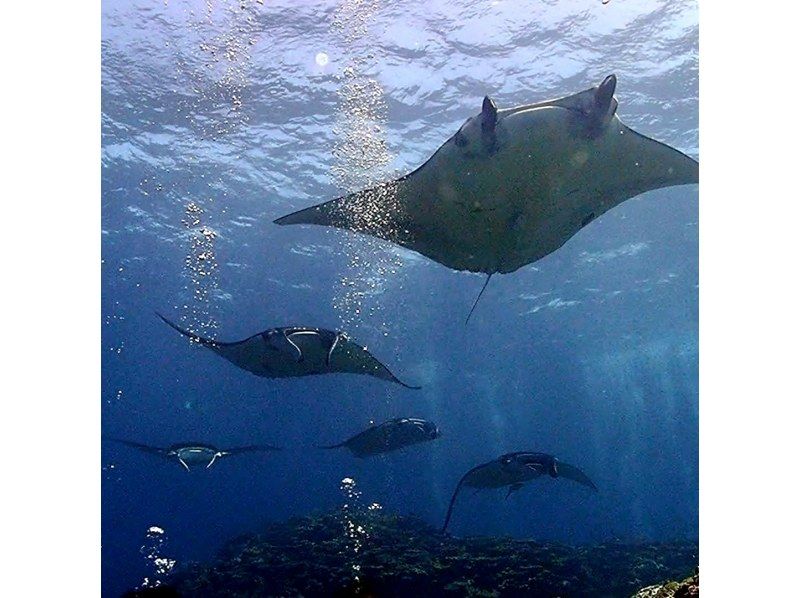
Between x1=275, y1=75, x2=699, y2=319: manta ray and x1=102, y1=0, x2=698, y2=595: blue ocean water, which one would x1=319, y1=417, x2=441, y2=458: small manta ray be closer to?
x1=275, y1=75, x2=699, y2=319: manta ray

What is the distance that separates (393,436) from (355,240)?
9560mm

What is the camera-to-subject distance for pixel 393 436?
31.2ft

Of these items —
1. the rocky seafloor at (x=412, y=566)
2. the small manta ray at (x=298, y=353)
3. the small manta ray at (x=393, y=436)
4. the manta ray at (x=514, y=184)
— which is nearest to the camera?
the manta ray at (x=514, y=184)

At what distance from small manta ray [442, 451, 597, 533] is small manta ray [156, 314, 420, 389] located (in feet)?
7.38

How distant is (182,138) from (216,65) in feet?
8.99

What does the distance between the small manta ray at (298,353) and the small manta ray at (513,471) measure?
225cm

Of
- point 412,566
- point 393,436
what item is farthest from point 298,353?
point 412,566

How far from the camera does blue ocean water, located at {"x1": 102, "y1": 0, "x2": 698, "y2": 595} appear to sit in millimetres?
10453

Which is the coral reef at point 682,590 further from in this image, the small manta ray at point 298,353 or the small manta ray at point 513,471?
the small manta ray at point 298,353

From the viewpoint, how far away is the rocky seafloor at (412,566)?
826 centimetres

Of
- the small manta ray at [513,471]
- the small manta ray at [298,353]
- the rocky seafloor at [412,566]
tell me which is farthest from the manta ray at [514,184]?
the rocky seafloor at [412,566]

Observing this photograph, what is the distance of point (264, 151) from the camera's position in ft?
45.1

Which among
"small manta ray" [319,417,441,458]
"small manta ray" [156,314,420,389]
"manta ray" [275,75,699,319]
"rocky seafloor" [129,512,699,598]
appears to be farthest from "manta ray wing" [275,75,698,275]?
"rocky seafloor" [129,512,699,598]
